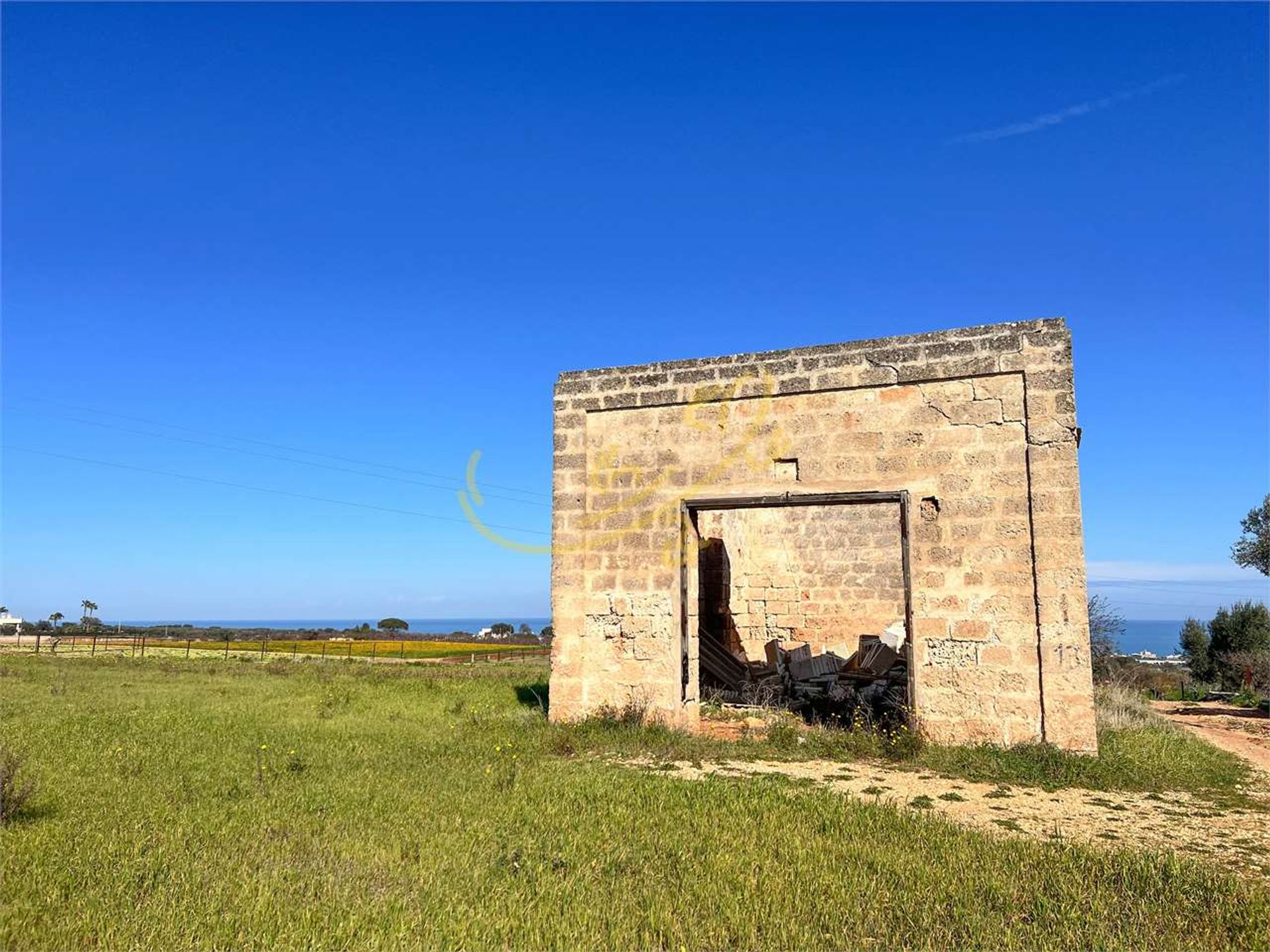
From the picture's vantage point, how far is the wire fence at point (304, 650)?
33125mm

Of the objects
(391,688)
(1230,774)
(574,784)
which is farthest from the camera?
(391,688)

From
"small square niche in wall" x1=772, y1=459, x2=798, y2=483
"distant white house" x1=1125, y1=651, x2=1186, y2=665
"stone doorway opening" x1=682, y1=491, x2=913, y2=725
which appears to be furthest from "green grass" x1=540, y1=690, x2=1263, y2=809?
"distant white house" x1=1125, y1=651, x2=1186, y2=665

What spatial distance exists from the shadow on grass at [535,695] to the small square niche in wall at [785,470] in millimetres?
4044

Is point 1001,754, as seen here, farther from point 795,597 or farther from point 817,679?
point 795,597

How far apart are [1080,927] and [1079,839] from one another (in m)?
1.89

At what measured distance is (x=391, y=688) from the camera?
14500mm

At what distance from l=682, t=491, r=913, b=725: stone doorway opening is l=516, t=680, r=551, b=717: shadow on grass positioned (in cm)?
248

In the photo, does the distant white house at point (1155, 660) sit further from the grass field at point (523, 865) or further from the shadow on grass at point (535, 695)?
the grass field at point (523, 865)

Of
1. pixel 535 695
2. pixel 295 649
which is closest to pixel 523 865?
pixel 535 695

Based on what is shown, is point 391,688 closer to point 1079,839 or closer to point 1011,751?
point 1011,751

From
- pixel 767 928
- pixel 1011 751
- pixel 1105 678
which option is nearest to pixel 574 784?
pixel 767 928

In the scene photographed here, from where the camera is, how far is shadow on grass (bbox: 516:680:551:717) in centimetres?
1173

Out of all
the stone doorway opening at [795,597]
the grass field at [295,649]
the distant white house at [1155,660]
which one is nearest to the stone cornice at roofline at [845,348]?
the stone doorway opening at [795,597]

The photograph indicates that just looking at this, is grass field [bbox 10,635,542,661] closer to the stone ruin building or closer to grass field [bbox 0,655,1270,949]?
the stone ruin building
